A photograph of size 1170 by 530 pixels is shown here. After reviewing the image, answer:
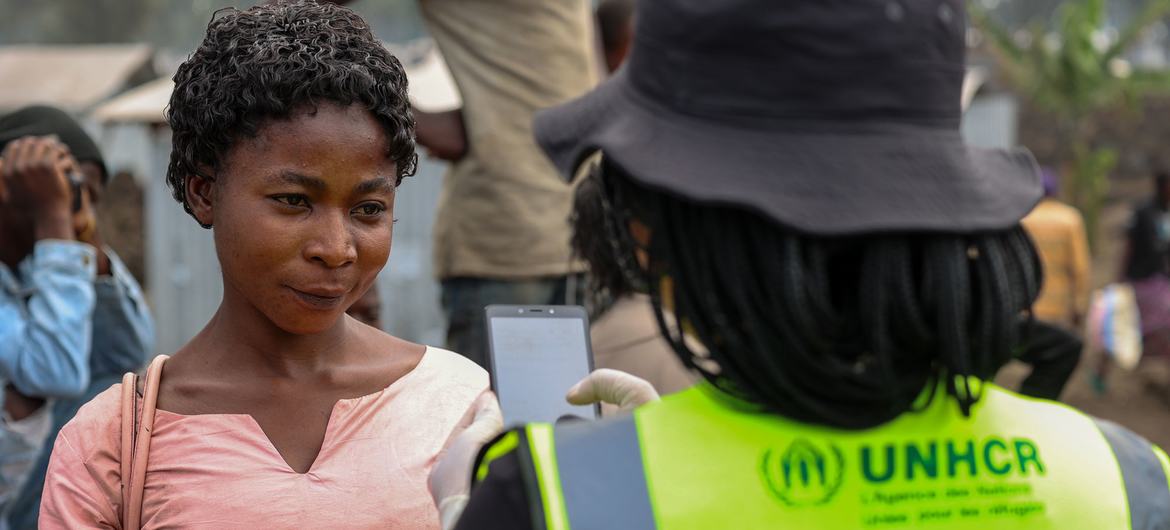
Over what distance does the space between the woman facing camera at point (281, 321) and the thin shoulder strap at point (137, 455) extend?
0.01 metres

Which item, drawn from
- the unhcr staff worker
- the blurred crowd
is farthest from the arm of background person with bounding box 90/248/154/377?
the unhcr staff worker

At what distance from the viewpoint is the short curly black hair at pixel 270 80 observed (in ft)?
6.32

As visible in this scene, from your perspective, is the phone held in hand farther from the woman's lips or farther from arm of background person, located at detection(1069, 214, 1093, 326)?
arm of background person, located at detection(1069, 214, 1093, 326)

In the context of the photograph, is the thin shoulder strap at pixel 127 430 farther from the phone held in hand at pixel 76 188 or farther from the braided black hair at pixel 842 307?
the phone held in hand at pixel 76 188

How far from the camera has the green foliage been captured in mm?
17391

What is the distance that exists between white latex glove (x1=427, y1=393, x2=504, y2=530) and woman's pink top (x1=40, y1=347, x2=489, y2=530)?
0.37 meters

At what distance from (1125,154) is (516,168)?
21877 mm

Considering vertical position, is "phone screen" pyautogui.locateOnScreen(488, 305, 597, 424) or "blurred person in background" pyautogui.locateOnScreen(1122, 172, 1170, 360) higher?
"phone screen" pyautogui.locateOnScreen(488, 305, 597, 424)

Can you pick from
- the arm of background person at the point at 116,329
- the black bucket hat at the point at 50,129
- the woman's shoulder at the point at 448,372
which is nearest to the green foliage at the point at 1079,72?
the black bucket hat at the point at 50,129

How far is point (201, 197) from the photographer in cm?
205

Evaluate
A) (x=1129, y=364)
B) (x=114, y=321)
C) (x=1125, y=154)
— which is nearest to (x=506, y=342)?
(x=114, y=321)

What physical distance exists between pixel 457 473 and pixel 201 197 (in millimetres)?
815

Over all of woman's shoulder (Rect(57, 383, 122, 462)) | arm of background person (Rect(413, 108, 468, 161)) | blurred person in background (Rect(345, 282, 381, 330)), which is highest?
woman's shoulder (Rect(57, 383, 122, 462))

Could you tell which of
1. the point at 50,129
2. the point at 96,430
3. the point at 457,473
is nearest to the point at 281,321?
the point at 96,430
